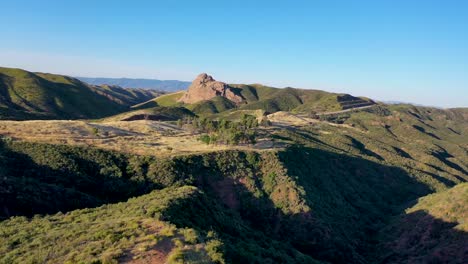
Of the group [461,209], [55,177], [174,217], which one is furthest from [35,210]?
[461,209]

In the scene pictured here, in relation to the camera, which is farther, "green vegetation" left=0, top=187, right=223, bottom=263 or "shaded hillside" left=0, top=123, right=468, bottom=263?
"shaded hillside" left=0, top=123, right=468, bottom=263

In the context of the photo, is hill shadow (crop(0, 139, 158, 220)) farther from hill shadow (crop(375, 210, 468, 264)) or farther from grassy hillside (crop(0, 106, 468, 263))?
hill shadow (crop(375, 210, 468, 264))

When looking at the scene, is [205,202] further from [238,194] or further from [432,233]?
[432,233]

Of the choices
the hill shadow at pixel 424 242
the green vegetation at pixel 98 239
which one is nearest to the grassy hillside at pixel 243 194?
the hill shadow at pixel 424 242

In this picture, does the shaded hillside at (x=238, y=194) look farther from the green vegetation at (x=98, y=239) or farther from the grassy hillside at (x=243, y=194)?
the green vegetation at (x=98, y=239)

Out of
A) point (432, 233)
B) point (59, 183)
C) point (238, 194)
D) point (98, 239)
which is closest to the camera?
point (98, 239)

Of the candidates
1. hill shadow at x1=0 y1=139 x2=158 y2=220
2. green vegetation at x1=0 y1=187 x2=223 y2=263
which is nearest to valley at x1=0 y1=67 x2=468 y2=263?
green vegetation at x1=0 y1=187 x2=223 y2=263

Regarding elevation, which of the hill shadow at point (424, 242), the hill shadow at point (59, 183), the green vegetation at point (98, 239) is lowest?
the hill shadow at point (424, 242)

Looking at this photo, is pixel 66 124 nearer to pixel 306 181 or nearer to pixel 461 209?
pixel 306 181

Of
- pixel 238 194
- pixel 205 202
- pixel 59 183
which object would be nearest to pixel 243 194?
pixel 238 194

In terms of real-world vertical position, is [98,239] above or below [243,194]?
above

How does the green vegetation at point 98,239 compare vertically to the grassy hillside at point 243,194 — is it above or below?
above
